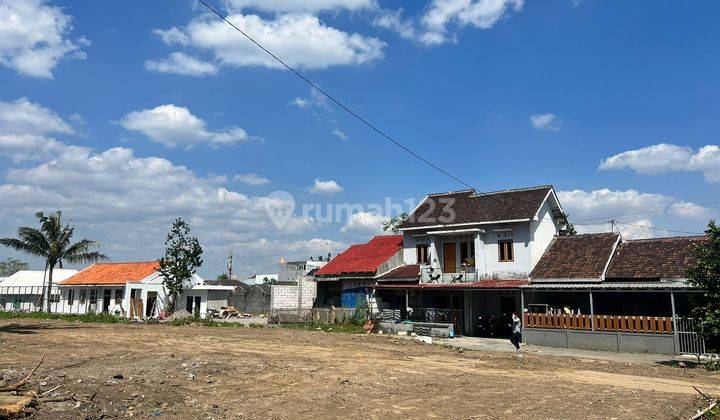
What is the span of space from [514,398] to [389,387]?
9.49ft

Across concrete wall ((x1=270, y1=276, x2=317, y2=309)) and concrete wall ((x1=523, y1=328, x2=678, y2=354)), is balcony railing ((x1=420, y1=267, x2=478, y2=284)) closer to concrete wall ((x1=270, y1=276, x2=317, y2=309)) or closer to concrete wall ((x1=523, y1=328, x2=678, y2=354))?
concrete wall ((x1=523, y1=328, x2=678, y2=354))

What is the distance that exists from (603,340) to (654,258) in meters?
4.96

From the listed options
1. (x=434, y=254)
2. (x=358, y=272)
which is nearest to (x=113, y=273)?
(x=358, y=272)

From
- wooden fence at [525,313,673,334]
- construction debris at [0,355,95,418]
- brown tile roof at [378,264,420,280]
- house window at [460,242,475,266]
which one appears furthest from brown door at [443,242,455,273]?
construction debris at [0,355,95,418]

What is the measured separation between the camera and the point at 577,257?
26.1 metres

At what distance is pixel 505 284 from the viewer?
2577cm

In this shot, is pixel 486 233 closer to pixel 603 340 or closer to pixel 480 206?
pixel 480 206

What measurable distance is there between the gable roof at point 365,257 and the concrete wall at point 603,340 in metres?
11.5

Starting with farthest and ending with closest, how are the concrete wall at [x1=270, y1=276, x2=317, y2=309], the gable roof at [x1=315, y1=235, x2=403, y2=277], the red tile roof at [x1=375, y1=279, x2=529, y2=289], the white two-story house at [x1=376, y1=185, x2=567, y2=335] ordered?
the concrete wall at [x1=270, y1=276, x2=317, y2=309] → the gable roof at [x1=315, y1=235, x2=403, y2=277] → the white two-story house at [x1=376, y1=185, x2=567, y2=335] → the red tile roof at [x1=375, y1=279, x2=529, y2=289]

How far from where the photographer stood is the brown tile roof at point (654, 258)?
22469 millimetres

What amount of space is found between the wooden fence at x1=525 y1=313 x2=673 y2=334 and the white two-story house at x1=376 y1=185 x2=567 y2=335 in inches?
89.2

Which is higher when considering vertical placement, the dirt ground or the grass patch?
the grass patch

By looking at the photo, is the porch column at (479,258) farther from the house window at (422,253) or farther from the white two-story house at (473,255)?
the house window at (422,253)

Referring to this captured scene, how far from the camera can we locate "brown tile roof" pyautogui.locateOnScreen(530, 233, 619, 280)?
968 inches
